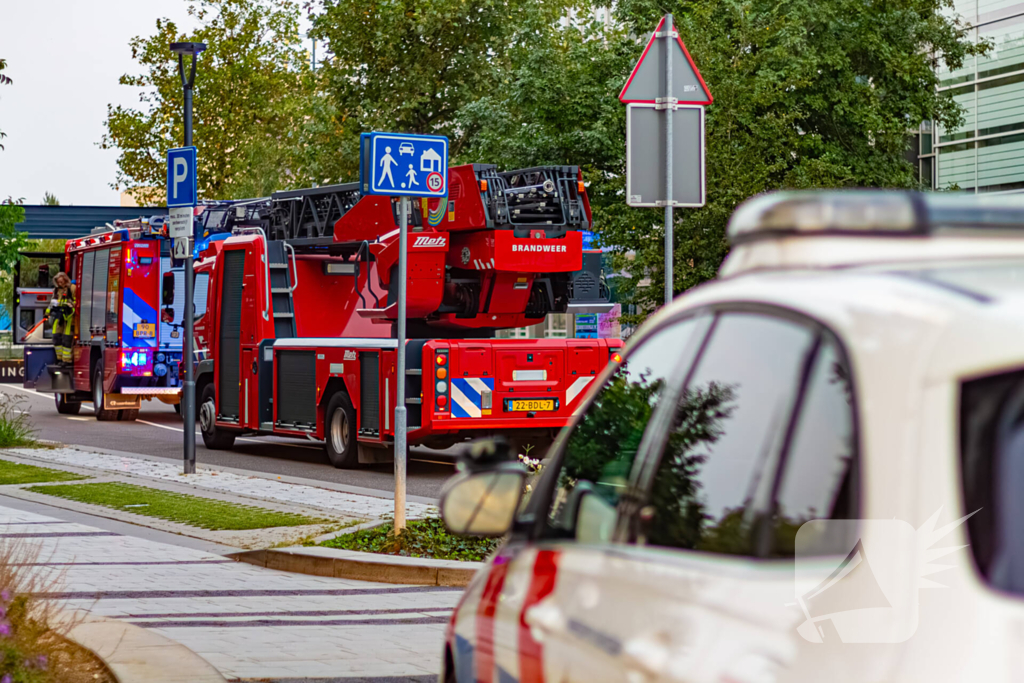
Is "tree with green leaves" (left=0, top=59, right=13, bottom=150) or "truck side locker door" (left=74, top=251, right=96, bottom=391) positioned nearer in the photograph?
"tree with green leaves" (left=0, top=59, right=13, bottom=150)

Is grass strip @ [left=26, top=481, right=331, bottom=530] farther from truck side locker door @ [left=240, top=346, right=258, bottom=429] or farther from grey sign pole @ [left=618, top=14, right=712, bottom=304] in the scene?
grey sign pole @ [left=618, top=14, right=712, bottom=304]

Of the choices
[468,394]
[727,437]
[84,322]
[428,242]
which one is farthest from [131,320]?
[727,437]

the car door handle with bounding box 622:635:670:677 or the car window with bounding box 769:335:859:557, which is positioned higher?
the car window with bounding box 769:335:859:557

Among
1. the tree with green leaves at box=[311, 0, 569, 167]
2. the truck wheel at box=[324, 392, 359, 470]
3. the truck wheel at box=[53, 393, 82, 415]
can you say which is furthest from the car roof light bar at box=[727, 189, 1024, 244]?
the tree with green leaves at box=[311, 0, 569, 167]

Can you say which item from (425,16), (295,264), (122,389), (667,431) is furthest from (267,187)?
(667,431)

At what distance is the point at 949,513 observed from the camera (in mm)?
1798

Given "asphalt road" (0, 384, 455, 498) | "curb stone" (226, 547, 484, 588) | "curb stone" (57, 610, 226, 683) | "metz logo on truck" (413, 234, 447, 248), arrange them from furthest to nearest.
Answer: "metz logo on truck" (413, 234, 447, 248) < "asphalt road" (0, 384, 455, 498) < "curb stone" (226, 547, 484, 588) < "curb stone" (57, 610, 226, 683)

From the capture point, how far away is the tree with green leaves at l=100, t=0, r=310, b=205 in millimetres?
50594

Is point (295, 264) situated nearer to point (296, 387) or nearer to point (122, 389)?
point (296, 387)

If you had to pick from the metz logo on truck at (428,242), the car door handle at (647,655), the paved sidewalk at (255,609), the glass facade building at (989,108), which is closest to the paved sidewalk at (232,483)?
the paved sidewalk at (255,609)

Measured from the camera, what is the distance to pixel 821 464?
6.60 feet

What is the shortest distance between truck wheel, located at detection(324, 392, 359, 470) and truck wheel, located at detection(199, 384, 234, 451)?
3287 mm

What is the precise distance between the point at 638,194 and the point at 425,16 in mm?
32803

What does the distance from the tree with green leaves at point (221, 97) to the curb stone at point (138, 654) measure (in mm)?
42826
